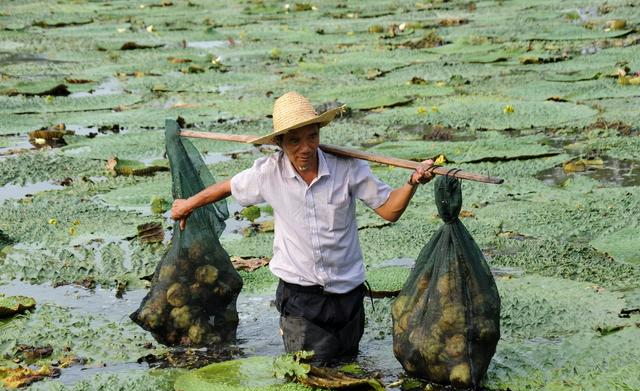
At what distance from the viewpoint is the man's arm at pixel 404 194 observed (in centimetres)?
360

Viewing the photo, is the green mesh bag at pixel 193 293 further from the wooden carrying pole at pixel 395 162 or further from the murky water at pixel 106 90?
the murky water at pixel 106 90

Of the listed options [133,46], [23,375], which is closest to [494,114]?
[23,375]

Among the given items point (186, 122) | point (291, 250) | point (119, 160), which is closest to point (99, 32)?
point (186, 122)

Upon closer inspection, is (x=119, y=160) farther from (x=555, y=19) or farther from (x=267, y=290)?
(x=555, y=19)

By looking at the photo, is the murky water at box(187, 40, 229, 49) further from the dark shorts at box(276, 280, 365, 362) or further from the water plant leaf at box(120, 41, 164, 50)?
the dark shorts at box(276, 280, 365, 362)

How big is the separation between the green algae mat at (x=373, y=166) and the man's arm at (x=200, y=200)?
0.55 meters

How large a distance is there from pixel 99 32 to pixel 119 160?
8917 mm

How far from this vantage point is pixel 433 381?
3.73 meters

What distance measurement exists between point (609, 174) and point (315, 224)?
3085 mm

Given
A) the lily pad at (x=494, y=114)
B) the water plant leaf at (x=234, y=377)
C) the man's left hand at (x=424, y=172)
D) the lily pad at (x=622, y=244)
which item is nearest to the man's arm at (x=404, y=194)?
the man's left hand at (x=424, y=172)

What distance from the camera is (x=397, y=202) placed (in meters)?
3.81

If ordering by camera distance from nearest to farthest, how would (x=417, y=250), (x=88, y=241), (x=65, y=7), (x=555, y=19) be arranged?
(x=417, y=250), (x=88, y=241), (x=555, y=19), (x=65, y=7)

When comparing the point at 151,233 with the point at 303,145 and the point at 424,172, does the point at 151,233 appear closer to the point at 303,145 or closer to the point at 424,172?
the point at 303,145

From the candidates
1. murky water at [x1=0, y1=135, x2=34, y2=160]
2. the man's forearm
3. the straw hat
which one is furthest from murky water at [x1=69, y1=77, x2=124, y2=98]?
the man's forearm
